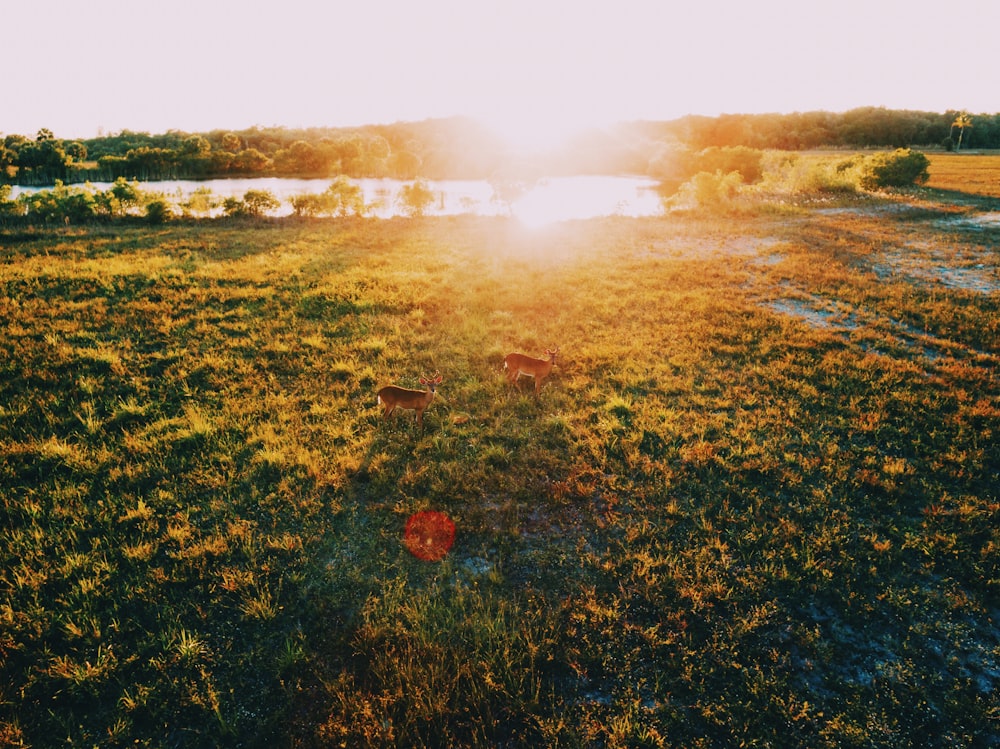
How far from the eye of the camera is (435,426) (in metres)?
9.35

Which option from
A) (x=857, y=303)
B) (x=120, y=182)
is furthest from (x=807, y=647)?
(x=120, y=182)

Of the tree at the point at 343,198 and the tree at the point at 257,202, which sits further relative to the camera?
the tree at the point at 343,198

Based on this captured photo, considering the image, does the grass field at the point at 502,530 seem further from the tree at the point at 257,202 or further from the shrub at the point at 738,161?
the shrub at the point at 738,161

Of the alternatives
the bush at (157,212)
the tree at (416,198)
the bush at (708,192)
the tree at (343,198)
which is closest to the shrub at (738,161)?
the bush at (708,192)

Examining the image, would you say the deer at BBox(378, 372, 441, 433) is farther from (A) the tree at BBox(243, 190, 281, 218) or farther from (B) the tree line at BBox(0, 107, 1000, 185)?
(B) the tree line at BBox(0, 107, 1000, 185)

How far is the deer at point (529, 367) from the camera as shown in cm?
1038

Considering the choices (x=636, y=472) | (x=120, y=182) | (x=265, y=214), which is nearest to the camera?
(x=636, y=472)

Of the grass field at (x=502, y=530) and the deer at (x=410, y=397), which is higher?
the deer at (x=410, y=397)

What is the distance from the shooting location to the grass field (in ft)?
14.5

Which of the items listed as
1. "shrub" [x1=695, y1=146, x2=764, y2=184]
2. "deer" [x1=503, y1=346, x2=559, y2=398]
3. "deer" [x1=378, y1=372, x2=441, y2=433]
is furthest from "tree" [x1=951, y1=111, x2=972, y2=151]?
"deer" [x1=378, y1=372, x2=441, y2=433]

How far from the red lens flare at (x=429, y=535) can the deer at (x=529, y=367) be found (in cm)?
439

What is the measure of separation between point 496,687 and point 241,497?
519cm

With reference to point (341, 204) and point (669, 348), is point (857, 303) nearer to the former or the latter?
point (669, 348)

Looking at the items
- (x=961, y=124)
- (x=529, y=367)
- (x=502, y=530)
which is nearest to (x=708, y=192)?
(x=529, y=367)
